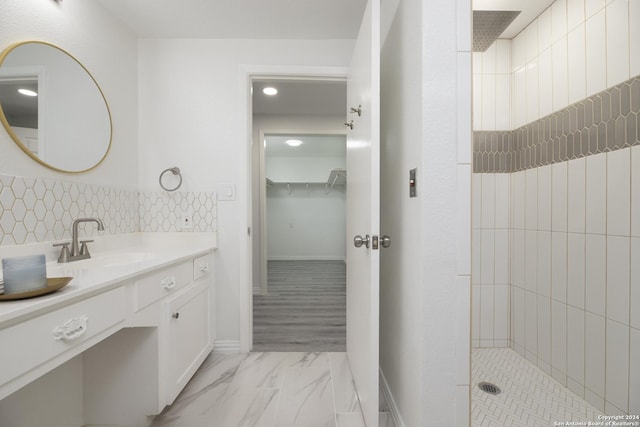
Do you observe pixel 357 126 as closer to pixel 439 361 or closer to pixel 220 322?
pixel 439 361

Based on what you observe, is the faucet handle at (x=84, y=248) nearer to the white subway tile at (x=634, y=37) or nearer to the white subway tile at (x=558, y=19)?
the white subway tile at (x=634, y=37)

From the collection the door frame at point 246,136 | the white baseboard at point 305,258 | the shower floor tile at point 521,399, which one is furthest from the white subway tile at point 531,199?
the white baseboard at point 305,258

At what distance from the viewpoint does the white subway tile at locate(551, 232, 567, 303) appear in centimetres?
157

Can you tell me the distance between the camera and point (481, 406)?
1.43 meters

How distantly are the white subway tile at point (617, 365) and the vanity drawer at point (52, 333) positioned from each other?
2.19 metres

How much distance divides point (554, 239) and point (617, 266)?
1.23 ft

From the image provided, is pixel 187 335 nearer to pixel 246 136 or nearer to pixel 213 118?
pixel 246 136

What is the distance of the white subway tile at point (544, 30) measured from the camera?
66.2 inches

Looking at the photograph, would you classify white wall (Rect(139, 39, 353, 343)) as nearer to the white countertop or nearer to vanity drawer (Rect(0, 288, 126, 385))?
the white countertop

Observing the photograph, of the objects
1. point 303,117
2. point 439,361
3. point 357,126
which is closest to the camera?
point 439,361

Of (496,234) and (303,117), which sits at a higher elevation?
(303,117)

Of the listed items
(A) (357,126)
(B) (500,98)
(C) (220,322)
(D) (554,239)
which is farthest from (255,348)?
(B) (500,98)

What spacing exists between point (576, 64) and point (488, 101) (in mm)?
533

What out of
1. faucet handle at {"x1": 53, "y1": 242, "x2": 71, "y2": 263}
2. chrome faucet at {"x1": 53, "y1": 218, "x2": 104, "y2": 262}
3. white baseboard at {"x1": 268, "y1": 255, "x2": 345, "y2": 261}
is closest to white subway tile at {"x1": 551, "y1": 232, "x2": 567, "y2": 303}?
chrome faucet at {"x1": 53, "y1": 218, "x2": 104, "y2": 262}
